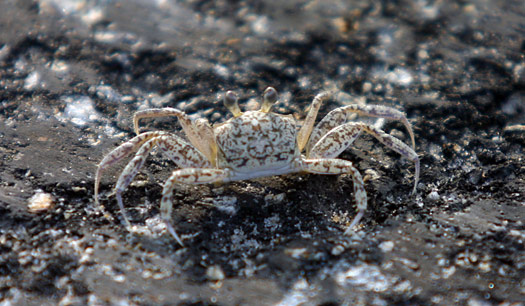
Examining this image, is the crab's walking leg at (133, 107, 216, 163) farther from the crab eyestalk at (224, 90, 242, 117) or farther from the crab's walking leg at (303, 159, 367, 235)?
the crab's walking leg at (303, 159, 367, 235)

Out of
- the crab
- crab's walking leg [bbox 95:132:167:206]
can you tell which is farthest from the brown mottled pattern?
crab's walking leg [bbox 95:132:167:206]

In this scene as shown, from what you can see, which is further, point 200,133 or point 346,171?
point 200,133

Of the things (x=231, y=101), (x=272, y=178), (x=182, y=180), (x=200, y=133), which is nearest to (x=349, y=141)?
(x=272, y=178)

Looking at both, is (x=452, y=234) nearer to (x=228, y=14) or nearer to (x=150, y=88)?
(x=150, y=88)

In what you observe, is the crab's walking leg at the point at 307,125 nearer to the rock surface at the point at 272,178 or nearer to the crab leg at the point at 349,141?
the crab leg at the point at 349,141

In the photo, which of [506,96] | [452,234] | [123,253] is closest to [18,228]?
[123,253]

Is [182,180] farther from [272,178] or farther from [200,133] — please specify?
[272,178]
